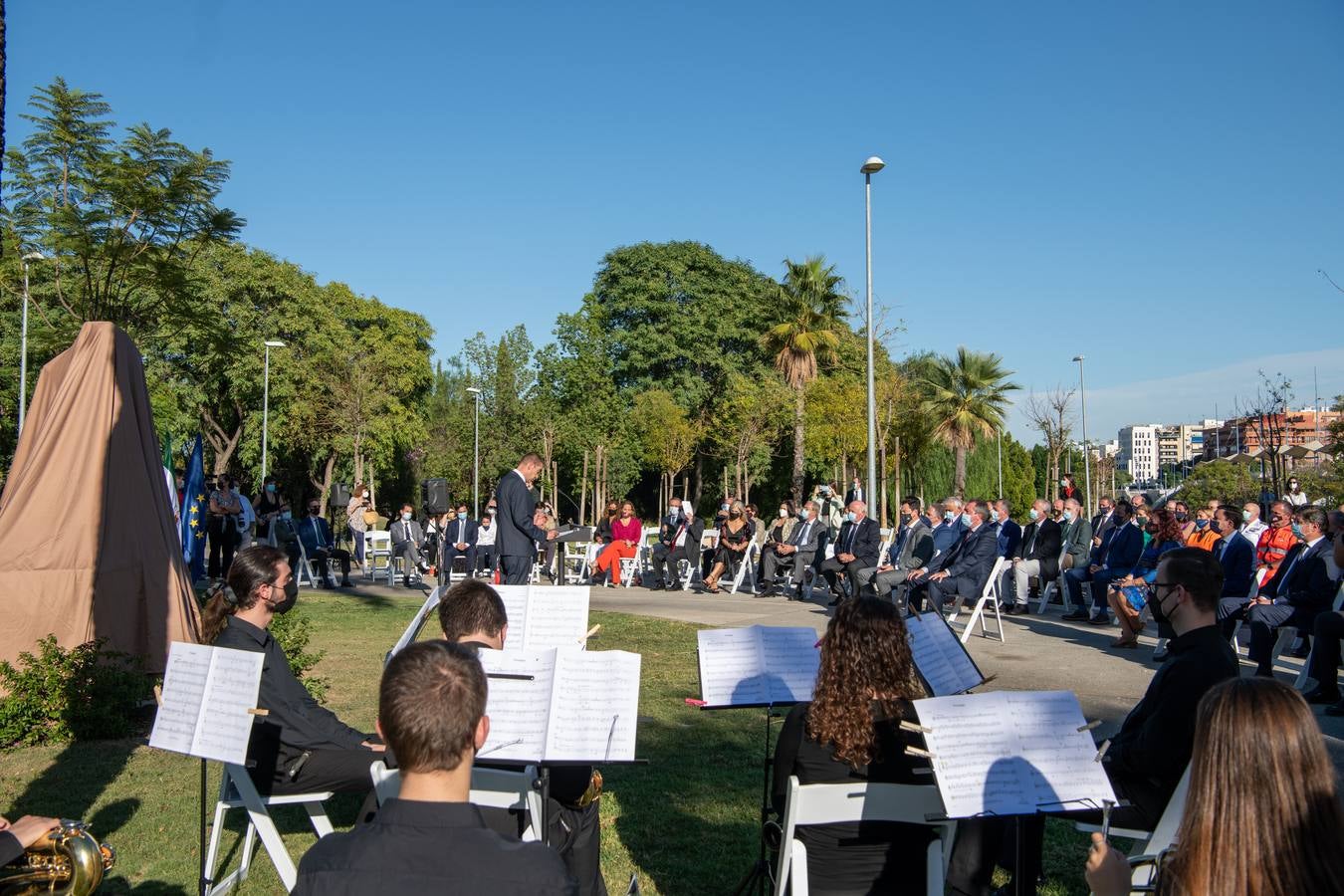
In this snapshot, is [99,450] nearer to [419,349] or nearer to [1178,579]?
[1178,579]

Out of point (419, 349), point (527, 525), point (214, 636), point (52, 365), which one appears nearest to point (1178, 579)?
point (214, 636)

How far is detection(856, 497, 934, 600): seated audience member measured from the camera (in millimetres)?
14195

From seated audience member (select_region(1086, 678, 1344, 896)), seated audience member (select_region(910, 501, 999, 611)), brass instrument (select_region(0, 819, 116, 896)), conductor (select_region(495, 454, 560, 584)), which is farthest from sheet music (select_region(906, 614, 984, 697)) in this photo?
seated audience member (select_region(910, 501, 999, 611))

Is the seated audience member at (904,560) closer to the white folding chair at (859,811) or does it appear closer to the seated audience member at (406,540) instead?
the seated audience member at (406,540)

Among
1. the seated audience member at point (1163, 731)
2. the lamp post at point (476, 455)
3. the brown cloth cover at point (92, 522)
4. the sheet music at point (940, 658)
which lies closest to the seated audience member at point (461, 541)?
the brown cloth cover at point (92, 522)

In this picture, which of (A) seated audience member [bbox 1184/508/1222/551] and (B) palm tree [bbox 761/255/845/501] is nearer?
(A) seated audience member [bbox 1184/508/1222/551]

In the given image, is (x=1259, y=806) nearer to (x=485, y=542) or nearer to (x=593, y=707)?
(x=593, y=707)

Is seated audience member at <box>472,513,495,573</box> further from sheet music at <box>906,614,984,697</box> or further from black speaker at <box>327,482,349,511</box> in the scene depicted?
sheet music at <box>906,614,984,697</box>

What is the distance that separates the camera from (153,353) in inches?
1668

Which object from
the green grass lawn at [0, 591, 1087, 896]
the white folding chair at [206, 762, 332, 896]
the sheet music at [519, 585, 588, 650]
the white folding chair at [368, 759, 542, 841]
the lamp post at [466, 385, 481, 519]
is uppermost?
the lamp post at [466, 385, 481, 519]

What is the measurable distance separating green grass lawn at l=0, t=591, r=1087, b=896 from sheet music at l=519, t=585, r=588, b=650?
45.6 inches

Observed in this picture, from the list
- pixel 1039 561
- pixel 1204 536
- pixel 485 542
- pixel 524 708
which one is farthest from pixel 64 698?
pixel 1204 536

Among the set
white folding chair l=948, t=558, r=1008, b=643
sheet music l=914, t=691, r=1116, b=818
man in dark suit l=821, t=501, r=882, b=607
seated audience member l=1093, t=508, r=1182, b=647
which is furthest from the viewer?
man in dark suit l=821, t=501, r=882, b=607

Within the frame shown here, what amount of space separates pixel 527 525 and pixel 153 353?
3731cm
